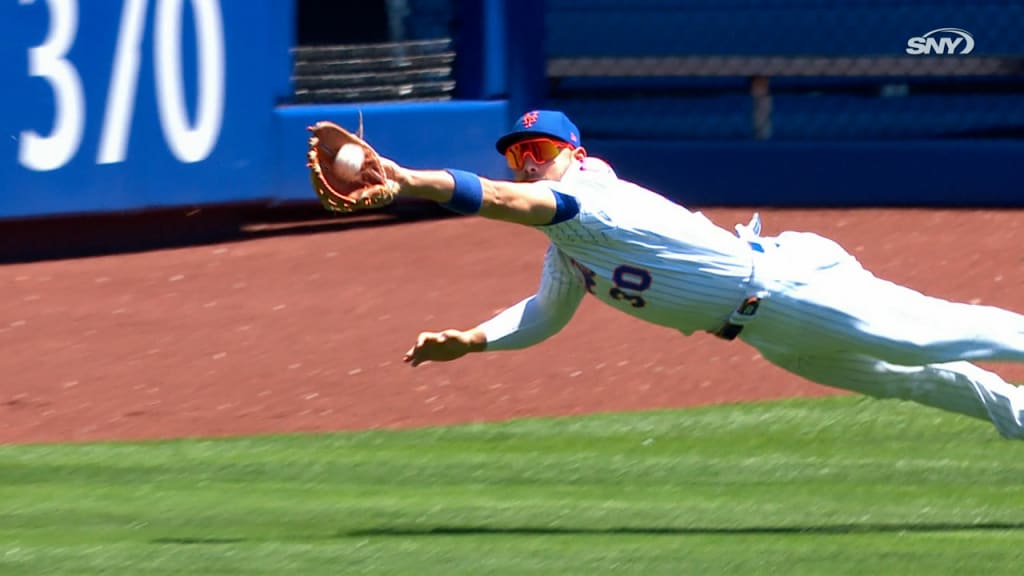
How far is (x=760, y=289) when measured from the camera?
5.59 metres

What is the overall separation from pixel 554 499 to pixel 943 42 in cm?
874

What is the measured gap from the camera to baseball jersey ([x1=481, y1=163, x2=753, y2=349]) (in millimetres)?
5418

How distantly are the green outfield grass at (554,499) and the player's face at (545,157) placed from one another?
3.69ft

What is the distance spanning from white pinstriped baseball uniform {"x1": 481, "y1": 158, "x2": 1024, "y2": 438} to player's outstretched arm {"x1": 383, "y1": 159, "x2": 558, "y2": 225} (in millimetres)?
219

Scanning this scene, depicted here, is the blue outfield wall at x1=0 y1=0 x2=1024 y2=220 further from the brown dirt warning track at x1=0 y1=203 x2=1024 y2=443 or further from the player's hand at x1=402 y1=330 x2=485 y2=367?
the player's hand at x1=402 y1=330 x2=485 y2=367

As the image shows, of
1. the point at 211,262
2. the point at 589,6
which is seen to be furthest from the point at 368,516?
the point at 589,6

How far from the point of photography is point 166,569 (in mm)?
5098

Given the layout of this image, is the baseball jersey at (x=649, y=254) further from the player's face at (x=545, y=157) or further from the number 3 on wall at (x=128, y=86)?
the number 3 on wall at (x=128, y=86)

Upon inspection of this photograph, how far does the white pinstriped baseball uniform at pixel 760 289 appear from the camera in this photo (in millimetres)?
5469

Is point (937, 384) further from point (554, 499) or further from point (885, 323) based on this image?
point (554, 499)

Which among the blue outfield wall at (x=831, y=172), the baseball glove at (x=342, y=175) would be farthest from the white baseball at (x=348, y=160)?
the blue outfield wall at (x=831, y=172)

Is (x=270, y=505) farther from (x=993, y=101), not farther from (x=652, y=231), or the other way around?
(x=993, y=101)

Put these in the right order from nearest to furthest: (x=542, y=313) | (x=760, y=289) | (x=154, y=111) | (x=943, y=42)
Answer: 1. (x=760, y=289)
2. (x=542, y=313)
3. (x=154, y=111)
4. (x=943, y=42)

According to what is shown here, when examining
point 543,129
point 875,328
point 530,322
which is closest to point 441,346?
point 530,322
